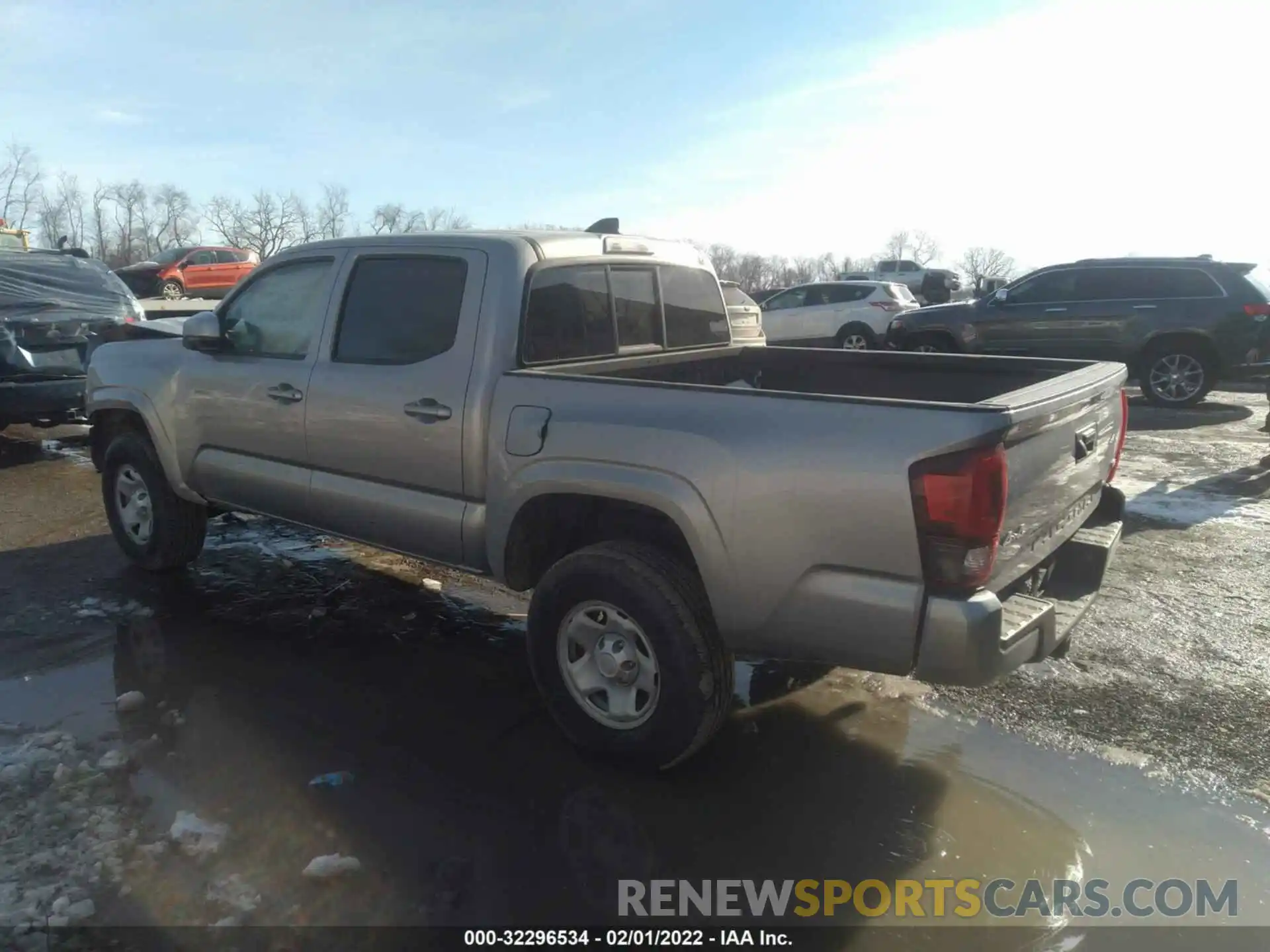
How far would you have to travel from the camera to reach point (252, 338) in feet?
16.0

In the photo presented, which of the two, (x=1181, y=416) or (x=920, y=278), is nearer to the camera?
(x=1181, y=416)

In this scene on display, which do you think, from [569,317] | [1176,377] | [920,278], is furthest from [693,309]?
[920,278]

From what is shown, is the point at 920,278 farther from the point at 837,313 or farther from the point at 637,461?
the point at 637,461

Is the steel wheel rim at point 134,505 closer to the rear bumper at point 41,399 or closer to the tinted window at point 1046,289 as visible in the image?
the rear bumper at point 41,399

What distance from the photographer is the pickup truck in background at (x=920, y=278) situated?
2822 centimetres

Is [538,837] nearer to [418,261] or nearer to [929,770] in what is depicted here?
[929,770]

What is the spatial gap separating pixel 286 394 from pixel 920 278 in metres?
30.2

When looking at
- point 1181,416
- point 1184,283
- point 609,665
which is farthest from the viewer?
point 1184,283

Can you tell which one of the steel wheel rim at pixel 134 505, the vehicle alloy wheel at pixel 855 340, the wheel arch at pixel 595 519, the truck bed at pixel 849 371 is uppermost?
the truck bed at pixel 849 371

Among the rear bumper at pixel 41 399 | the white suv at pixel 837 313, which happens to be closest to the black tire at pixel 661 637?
the rear bumper at pixel 41 399

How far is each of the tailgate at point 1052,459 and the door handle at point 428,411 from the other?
2.10 metres

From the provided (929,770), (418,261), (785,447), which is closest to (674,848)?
(929,770)

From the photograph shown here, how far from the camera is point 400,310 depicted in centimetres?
418

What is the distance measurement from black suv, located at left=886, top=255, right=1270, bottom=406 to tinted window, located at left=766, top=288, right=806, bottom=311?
17.1 ft
